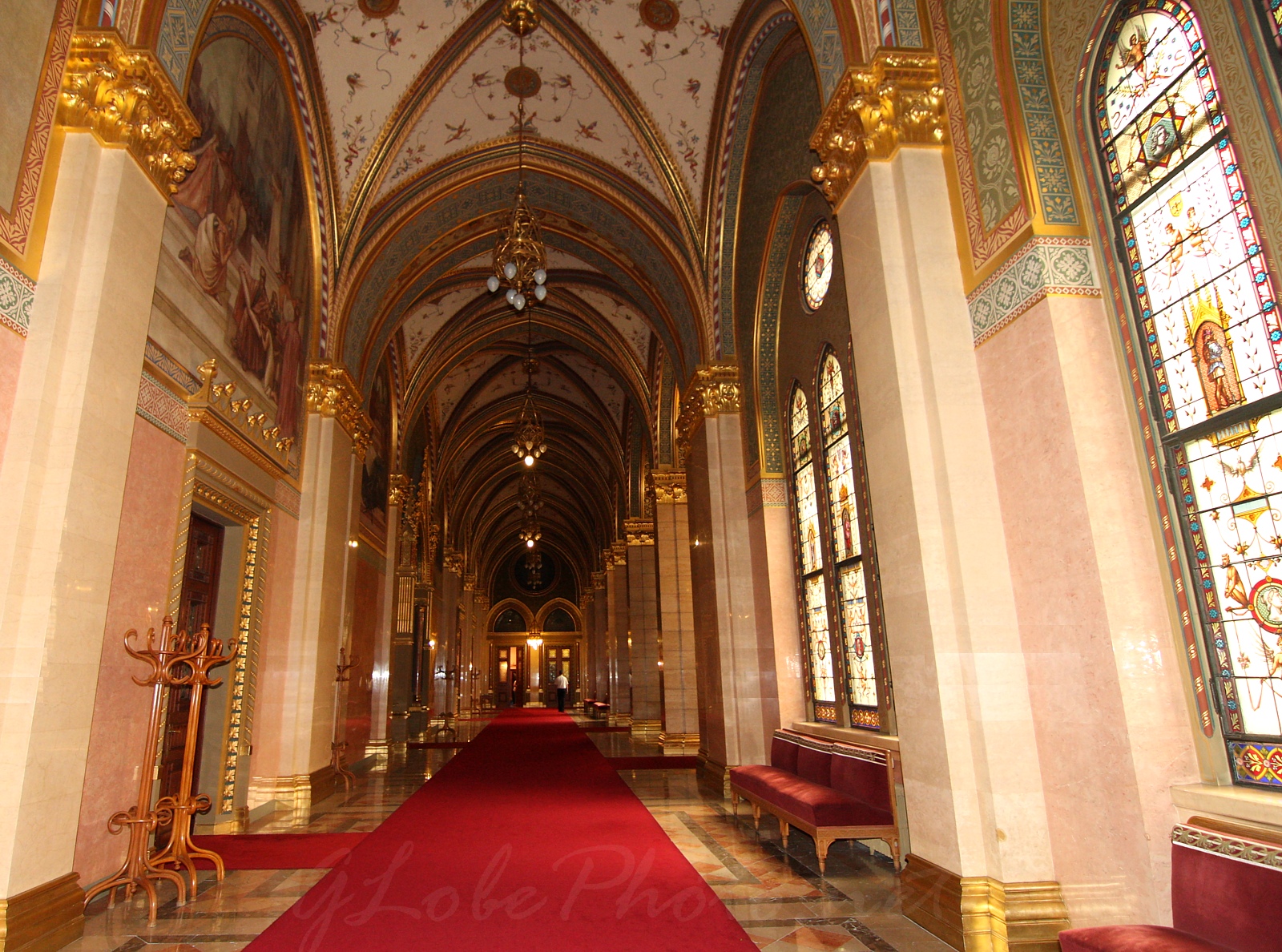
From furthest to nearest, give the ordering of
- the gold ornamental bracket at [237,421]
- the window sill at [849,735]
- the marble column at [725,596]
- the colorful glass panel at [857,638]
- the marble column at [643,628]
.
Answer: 1. the marble column at [643,628]
2. the marble column at [725,596]
3. the colorful glass panel at [857,638]
4. the gold ornamental bracket at [237,421]
5. the window sill at [849,735]

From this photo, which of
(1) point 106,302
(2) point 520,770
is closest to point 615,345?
(2) point 520,770

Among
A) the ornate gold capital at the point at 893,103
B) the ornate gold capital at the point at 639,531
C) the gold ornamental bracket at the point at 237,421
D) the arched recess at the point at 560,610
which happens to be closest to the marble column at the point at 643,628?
the ornate gold capital at the point at 639,531

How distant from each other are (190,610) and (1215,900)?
724cm

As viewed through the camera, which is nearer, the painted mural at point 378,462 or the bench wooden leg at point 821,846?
the bench wooden leg at point 821,846

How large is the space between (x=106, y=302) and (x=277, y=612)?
16.9ft

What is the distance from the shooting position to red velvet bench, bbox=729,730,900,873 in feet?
16.6

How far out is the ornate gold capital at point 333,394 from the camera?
9.55 m

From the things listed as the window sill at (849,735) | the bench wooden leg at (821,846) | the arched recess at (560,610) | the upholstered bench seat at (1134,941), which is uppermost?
the arched recess at (560,610)

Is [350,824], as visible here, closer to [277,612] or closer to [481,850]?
[481,850]

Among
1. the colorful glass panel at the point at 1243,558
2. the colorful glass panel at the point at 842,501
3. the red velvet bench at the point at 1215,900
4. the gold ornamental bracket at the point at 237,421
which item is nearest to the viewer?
the red velvet bench at the point at 1215,900

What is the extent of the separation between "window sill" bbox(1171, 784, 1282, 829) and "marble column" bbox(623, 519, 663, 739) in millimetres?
13931

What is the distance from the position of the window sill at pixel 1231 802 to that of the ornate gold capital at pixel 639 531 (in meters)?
15.5

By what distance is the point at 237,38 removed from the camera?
278 inches

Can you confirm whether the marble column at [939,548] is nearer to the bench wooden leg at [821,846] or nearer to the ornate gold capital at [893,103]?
the ornate gold capital at [893,103]
